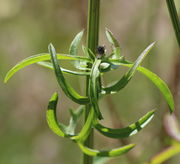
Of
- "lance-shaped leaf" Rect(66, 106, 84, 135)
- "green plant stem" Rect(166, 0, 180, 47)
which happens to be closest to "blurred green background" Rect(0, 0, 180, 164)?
"lance-shaped leaf" Rect(66, 106, 84, 135)

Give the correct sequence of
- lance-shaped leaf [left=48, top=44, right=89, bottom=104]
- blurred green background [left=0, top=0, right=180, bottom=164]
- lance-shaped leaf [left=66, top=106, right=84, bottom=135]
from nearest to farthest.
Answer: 1. lance-shaped leaf [left=48, top=44, right=89, bottom=104]
2. lance-shaped leaf [left=66, top=106, right=84, bottom=135]
3. blurred green background [left=0, top=0, right=180, bottom=164]

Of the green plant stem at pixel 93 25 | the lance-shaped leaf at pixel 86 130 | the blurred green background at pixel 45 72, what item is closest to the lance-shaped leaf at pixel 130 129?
the lance-shaped leaf at pixel 86 130

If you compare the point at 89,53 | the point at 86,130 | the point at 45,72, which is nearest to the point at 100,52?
the point at 89,53

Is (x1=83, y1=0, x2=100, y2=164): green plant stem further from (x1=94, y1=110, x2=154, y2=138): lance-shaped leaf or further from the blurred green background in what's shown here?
the blurred green background

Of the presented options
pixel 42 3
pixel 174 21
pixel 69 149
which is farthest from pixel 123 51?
pixel 174 21

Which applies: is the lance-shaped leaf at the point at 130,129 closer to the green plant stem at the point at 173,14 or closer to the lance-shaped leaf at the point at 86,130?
Result: the lance-shaped leaf at the point at 86,130
